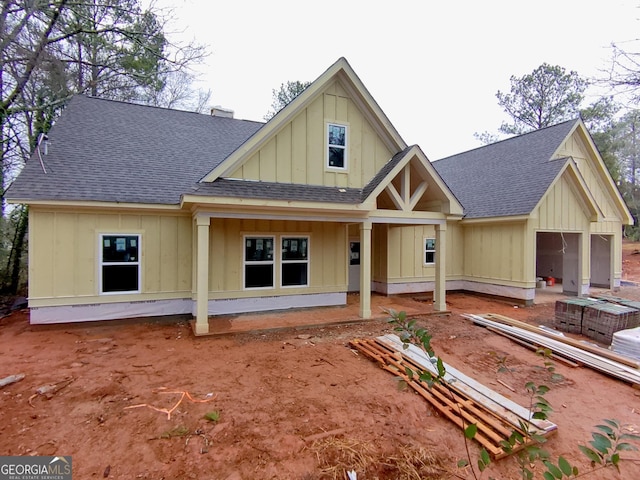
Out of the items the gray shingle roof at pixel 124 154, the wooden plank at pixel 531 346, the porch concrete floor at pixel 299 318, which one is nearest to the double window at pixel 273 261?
the porch concrete floor at pixel 299 318

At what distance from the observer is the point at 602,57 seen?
18.9 ft

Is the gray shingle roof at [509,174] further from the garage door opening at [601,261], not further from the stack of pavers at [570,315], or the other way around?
the garage door opening at [601,261]

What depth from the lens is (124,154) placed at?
29.9 feet

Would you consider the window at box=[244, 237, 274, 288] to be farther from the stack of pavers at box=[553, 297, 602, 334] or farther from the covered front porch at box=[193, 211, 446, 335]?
the stack of pavers at box=[553, 297, 602, 334]

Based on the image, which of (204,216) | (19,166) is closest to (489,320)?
(204,216)

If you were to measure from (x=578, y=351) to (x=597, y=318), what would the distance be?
181 cm

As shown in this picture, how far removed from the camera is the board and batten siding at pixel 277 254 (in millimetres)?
8312

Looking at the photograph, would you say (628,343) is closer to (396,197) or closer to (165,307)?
(396,197)

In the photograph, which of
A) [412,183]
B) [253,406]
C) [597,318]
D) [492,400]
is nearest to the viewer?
[253,406]

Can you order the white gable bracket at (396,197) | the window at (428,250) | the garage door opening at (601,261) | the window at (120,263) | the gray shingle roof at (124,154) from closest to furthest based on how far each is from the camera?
1. the gray shingle roof at (124,154)
2. the window at (120,263)
3. the white gable bracket at (396,197)
4. the window at (428,250)
5. the garage door opening at (601,261)

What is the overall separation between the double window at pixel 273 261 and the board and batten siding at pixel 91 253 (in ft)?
5.35

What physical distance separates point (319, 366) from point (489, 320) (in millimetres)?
5258

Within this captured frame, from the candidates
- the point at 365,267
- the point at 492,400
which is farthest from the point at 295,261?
the point at 492,400

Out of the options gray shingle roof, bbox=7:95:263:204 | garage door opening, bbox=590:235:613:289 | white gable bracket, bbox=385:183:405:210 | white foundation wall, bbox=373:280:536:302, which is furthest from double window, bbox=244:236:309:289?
garage door opening, bbox=590:235:613:289
